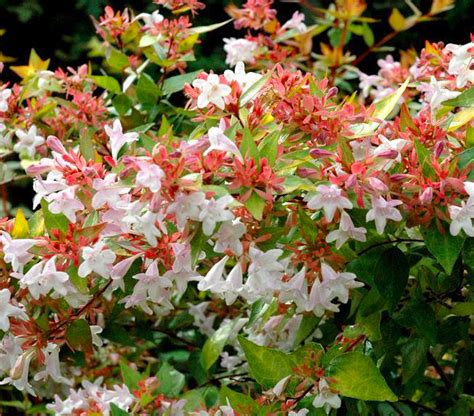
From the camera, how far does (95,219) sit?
1099 millimetres

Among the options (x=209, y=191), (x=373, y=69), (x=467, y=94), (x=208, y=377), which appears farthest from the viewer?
(x=373, y=69)

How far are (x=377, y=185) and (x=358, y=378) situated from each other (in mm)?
271

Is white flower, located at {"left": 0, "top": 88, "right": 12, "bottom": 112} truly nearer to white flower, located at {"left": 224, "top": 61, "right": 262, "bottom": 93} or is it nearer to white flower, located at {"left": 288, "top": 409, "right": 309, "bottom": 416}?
white flower, located at {"left": 224, "top": 61, "right": 262, "bottom": 93}

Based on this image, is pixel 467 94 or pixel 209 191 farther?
pixel 467 94

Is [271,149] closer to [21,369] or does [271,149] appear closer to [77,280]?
[77,280]

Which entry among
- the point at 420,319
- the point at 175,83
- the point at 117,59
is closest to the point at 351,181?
the point at 420,319

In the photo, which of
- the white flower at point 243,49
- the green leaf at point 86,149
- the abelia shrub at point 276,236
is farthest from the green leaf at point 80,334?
the white flower at point 243,49

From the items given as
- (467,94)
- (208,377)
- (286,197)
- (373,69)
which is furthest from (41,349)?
(373,69)

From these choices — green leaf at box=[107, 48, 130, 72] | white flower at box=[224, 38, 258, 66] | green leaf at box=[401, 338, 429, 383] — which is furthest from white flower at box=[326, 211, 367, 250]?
white flower at box=[224, 38, 258, 66]

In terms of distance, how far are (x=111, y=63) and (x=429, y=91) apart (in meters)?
0.69

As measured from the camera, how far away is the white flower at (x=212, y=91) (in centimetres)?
111

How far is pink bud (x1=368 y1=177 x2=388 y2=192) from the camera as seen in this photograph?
1.01 m

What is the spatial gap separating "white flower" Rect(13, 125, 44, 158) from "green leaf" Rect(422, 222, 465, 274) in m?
0.86

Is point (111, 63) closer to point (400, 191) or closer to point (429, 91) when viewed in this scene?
point (429, 91)
